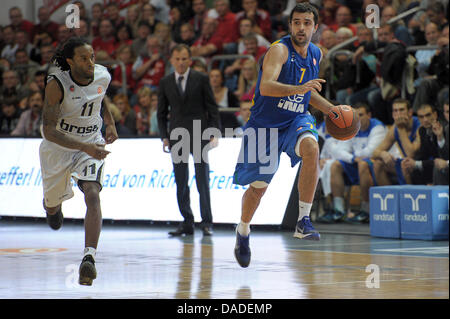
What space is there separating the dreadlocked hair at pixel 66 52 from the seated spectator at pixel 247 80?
636 centimetres

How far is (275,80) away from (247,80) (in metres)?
7.27

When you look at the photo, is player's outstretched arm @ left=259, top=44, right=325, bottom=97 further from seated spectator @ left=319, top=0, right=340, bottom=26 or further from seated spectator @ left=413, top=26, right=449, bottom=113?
seated spectator @ left=319, top=0, right=340, bottom=26

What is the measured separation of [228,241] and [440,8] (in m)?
5.05

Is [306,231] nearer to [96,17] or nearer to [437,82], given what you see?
[437,82]

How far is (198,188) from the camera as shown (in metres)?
11.2

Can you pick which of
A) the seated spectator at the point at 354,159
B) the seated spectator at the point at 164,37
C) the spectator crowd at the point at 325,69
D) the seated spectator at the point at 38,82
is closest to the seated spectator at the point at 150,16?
the spectator crowd at the point at 325,69

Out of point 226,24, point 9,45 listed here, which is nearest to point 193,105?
point 226,24

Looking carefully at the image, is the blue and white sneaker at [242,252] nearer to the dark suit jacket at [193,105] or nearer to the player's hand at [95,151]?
the player's hand at [95,151]

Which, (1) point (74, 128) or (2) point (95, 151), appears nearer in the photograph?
(2) point (95, 151)

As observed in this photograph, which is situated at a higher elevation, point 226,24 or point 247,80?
point 226,24

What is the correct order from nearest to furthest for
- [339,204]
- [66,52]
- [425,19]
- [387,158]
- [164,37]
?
[66,52] → [387,158] → [339,204] → [425,19] → [164,37]

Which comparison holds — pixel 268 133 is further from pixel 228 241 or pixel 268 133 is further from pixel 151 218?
pixel 151 218

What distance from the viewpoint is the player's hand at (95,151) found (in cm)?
667

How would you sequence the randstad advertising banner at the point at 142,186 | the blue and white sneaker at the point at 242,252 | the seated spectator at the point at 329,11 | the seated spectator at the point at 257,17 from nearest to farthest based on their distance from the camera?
the blue and white sneaker at the point at 242,252, the randstad advertising banner at the point at 142,186, the seated spectator at the point at 329,11, the seated spectator at the point at 257,17
